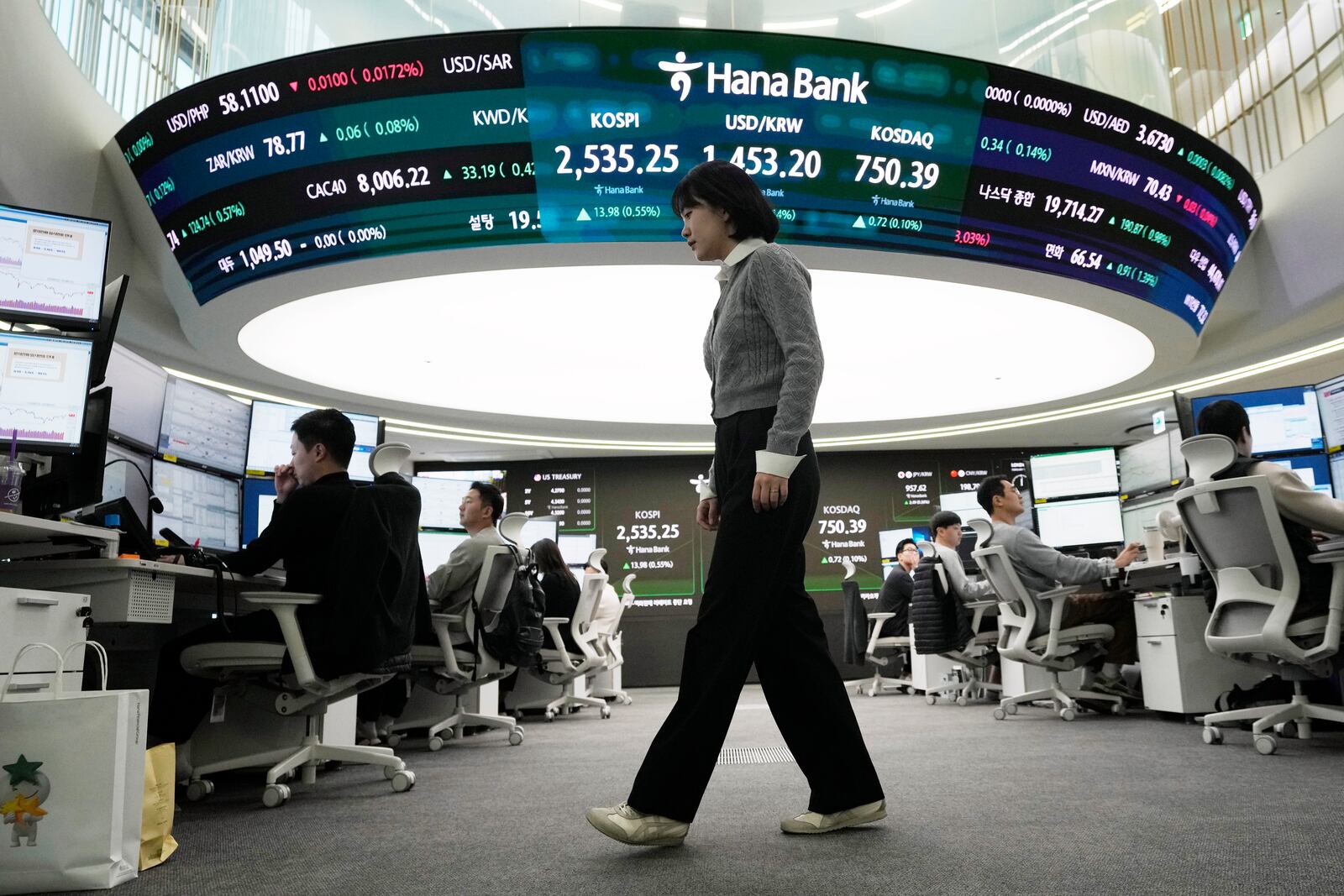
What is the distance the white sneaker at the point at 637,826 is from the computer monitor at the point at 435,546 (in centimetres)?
480

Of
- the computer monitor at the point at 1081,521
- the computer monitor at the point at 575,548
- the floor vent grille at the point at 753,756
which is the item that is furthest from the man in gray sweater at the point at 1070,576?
the computer monitor at the point at 575,548

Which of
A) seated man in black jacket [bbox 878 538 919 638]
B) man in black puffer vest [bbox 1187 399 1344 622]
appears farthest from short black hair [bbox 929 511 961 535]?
man in black puffer vest [bbox 1187 399 1344 622]

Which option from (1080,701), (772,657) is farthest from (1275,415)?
(772,657)

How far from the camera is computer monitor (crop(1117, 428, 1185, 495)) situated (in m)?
5.46

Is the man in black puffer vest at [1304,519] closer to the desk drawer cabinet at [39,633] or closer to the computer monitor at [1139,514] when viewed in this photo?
the computer monitor at [1139,514]

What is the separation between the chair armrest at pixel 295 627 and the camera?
2641mm

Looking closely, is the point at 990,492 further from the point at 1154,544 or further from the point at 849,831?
the point at 849,831

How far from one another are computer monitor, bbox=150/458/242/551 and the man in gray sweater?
3670 mm

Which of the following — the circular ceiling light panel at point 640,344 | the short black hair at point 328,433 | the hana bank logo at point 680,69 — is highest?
the hana bank logo at point 680,69

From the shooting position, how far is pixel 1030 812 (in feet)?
7.32

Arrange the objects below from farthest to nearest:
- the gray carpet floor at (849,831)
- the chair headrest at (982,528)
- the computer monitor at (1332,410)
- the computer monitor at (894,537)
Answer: the computer monitor at (894,537), the chair headrest at (982,528), the computer monitor at (1332,410), the gray carpet floor at (849,831)

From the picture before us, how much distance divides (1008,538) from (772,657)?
10.6 ft

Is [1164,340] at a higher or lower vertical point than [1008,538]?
higher

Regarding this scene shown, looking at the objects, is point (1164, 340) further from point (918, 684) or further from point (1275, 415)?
point (918, 684)
